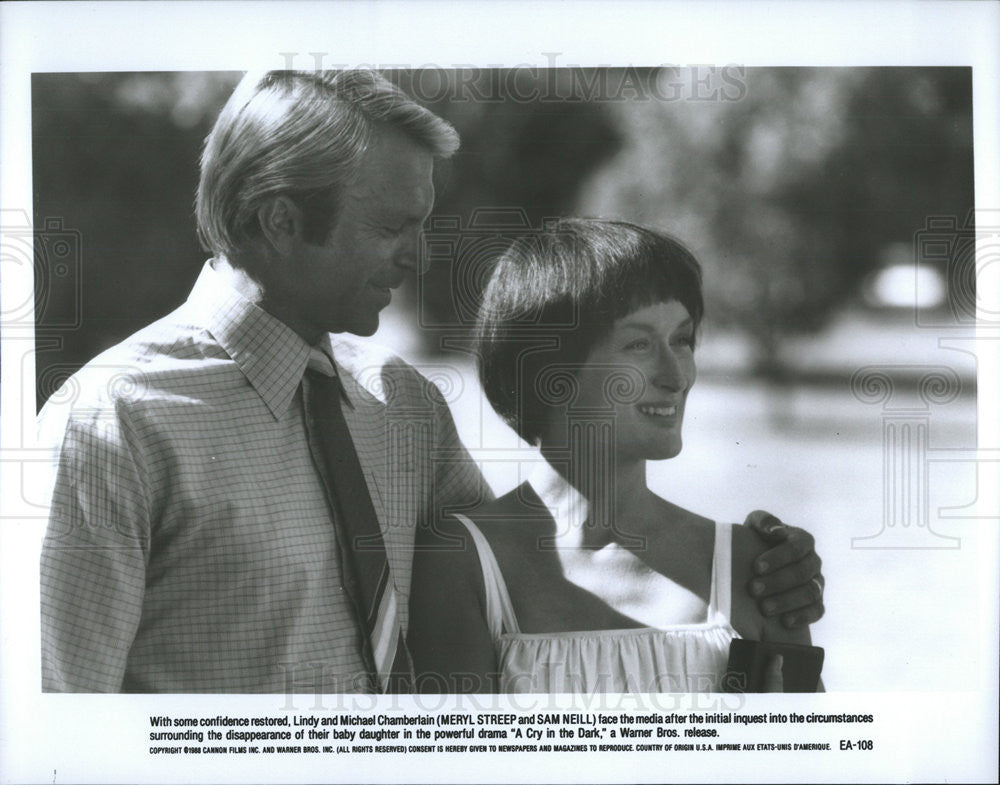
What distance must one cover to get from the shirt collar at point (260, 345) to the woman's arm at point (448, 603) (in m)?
0.62

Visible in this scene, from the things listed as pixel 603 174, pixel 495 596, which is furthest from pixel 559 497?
pixel 603 174

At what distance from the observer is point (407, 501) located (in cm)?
307

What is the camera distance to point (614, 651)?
310 centimetres

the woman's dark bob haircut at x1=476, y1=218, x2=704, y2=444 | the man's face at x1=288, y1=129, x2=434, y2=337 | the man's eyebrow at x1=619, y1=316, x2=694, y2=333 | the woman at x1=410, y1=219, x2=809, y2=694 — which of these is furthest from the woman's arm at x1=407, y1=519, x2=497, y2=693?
the man's eyebrow at x1=619, y1=316, x2=694, y2=333

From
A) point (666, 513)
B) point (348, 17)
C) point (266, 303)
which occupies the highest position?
point (348, 17)

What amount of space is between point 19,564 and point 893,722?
2.81m

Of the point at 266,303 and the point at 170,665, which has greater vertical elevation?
the point at 266,303

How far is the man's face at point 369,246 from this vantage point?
3.01m

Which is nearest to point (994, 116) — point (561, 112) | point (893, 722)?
point (561, 112)

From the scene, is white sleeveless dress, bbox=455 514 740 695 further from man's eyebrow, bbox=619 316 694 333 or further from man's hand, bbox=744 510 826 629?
man's eyebrow, bbox=619 316 694 333

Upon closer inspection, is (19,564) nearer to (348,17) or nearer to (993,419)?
(348,17)

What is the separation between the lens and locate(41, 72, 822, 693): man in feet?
9.64

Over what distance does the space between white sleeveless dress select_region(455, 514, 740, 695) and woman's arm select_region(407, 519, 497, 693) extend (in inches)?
1.2

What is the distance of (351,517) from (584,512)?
0.71m
